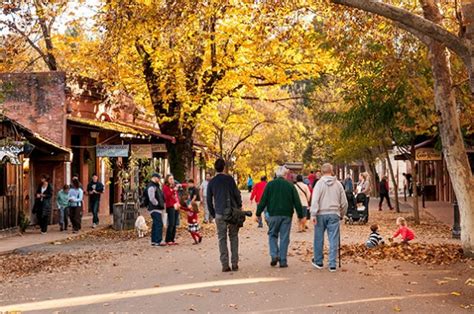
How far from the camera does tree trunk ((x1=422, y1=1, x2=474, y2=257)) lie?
45.6 ft

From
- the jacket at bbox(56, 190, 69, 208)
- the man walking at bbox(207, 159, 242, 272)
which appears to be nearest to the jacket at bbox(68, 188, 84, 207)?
the jacket at bbox(56, 190, 69, 208)

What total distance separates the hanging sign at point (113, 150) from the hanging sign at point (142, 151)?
95 cm

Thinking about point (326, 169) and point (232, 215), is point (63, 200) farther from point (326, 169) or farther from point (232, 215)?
point (326, 169)

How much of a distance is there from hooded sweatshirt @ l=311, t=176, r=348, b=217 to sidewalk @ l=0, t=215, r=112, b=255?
8420 mm

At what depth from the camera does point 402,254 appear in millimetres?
14672

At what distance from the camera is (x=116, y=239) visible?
21281 mm

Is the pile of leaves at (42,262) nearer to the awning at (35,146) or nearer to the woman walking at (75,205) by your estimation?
the awning at (35,146)

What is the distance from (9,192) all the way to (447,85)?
585 inches

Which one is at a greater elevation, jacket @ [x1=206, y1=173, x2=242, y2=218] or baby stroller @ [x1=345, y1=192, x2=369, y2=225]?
jacket @ [x1=206, y1=173, x2=242, y2=218]

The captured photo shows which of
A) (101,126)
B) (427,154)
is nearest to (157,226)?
(101,126)

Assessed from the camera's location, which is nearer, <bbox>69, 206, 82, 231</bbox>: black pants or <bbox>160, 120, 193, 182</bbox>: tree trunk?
<bbox>69, 206, 82, 231</bbox>: black pants

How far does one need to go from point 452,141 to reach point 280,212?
11.5ft

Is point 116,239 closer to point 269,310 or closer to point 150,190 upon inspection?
point 150,190

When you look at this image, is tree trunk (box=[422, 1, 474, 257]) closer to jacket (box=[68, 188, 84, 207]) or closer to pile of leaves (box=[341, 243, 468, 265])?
pile of leaves (box=[341, 243, 468, 265])
